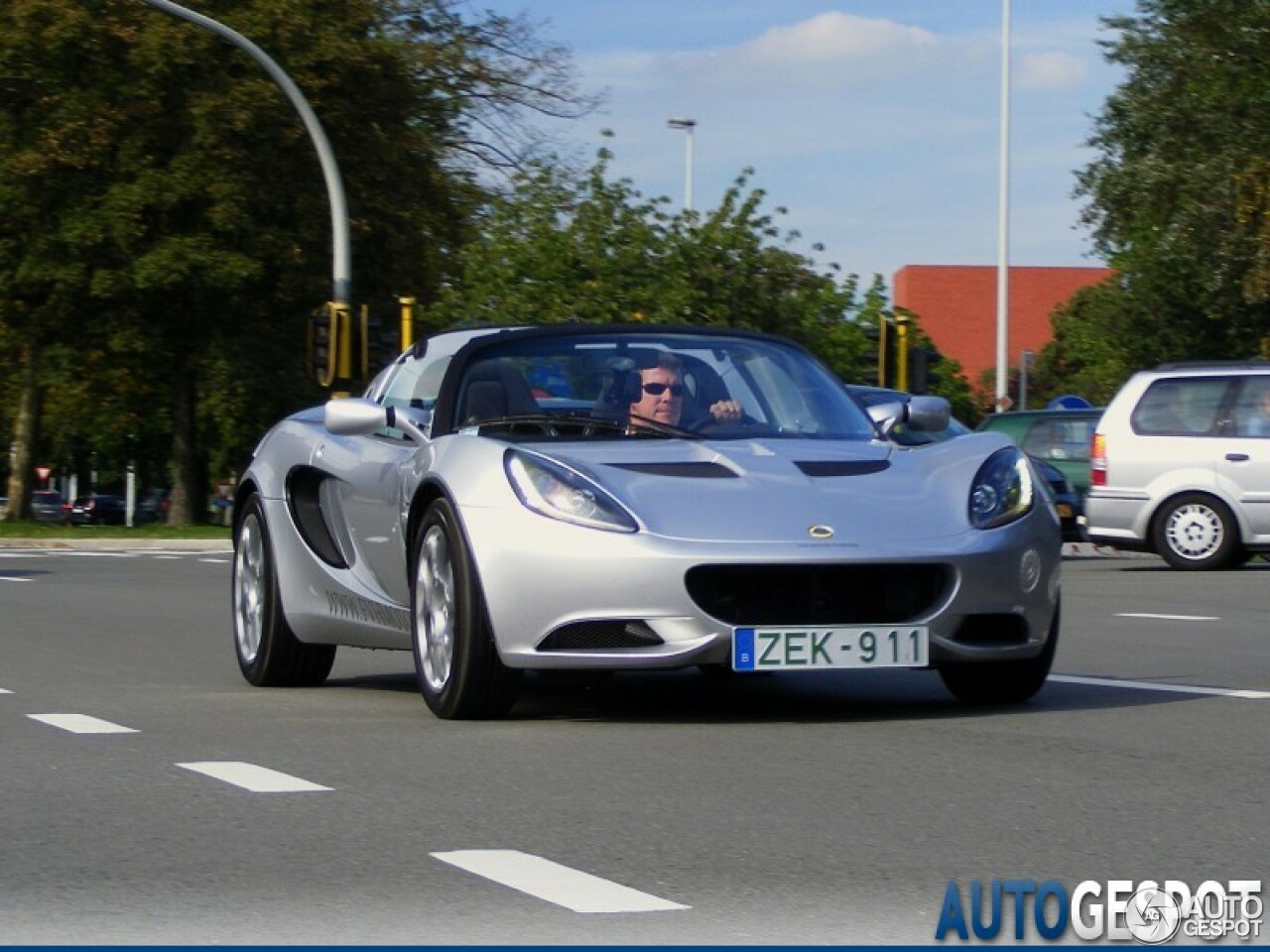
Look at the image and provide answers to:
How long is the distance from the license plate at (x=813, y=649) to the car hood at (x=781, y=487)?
30 cm

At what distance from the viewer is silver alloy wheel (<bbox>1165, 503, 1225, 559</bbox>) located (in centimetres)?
2347

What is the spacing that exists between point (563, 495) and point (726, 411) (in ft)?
3.74

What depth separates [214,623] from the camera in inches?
635

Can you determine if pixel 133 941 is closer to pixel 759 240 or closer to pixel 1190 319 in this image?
pixel 759 240

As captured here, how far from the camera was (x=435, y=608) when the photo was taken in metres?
9.23

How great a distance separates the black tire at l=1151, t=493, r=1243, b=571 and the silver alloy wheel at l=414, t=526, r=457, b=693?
15188 mm

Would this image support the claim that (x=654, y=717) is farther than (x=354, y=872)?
Yes

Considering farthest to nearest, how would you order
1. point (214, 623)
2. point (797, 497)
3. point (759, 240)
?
1. point (759, 240)
2. point (214, 623)
3. point (797, 497)

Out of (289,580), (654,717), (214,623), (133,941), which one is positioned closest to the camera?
(133,941)

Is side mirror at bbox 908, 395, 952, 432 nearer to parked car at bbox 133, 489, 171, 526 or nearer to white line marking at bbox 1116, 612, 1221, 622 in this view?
white line marking at bbox 1116, 612, 1221, 622

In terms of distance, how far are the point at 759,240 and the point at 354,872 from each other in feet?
154

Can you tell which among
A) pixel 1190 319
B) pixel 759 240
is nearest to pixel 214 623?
pixel 759 240

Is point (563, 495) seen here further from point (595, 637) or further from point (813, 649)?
A: point (813, 649)

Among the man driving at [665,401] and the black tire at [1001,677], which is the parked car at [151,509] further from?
the black tire at [1001,677]
